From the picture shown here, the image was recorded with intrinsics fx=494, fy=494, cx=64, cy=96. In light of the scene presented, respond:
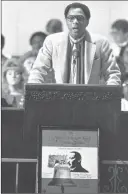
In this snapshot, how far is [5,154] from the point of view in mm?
3363

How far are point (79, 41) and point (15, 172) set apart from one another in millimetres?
1100

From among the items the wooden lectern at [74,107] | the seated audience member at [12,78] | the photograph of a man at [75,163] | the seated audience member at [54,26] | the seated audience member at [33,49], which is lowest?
the photograph of a man at [75,163]

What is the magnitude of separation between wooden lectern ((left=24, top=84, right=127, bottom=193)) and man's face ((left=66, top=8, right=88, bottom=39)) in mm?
640

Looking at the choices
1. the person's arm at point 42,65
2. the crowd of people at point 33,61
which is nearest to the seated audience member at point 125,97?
the crowd of people at point 33,61

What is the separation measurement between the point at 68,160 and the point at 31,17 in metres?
2.37

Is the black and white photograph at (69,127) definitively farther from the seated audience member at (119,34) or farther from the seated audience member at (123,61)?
the seated audience member at (119,34)

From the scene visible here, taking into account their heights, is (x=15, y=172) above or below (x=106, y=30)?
below

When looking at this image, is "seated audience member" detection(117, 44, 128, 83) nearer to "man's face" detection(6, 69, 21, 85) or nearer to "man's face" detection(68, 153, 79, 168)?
"man's face" detection(6, 69, 21, 85)

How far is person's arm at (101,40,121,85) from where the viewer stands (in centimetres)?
369

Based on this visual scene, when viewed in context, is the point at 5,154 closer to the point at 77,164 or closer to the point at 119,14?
the point at 77,164

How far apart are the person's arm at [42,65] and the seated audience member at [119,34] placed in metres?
1.09

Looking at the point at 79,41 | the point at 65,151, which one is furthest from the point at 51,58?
the point at 65,151

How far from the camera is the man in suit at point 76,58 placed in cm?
371

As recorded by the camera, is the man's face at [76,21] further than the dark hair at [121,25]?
No
